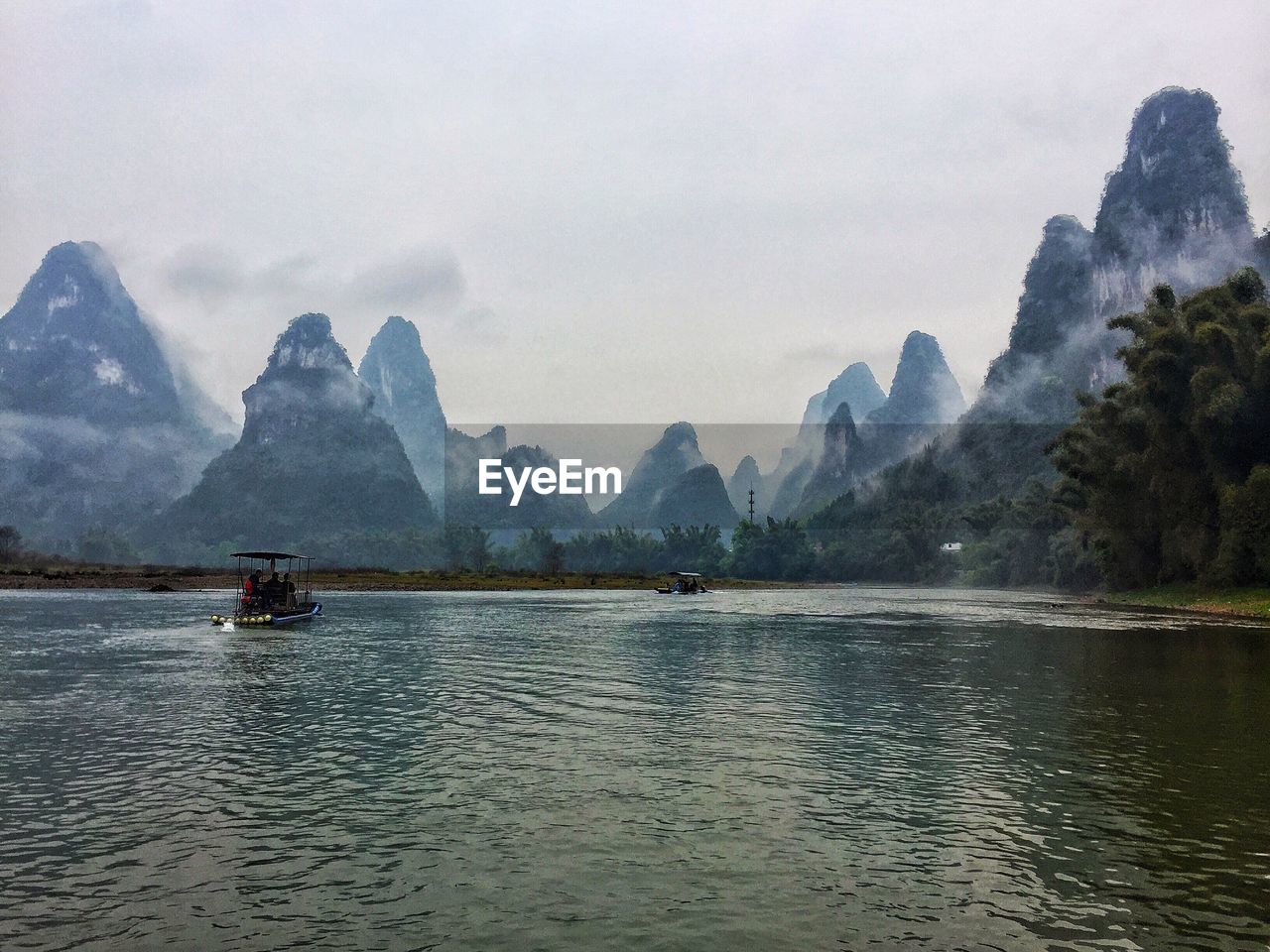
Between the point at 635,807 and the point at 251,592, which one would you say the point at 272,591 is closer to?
the point at 251,592

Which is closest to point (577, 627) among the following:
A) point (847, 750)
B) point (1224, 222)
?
point (847, 750)

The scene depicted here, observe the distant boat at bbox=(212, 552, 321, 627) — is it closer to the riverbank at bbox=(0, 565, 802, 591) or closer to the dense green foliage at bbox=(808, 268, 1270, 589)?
the dense green foliage at bbox=(808, 268, 1270, 589)

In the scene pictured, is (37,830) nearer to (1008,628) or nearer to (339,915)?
(339,915)

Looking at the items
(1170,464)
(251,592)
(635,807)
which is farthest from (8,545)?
(635,807)

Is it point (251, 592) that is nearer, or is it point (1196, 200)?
point (251, 592)

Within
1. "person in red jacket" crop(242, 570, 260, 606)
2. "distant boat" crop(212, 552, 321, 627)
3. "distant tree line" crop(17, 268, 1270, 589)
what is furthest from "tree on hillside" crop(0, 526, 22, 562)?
"person in red jacket" crop(242, 570, 260, 606)

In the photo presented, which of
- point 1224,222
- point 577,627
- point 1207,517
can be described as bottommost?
point 577,627
